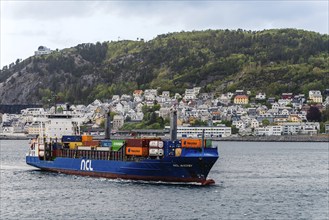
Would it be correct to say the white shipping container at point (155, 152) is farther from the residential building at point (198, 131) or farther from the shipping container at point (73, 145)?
the residential building at point (198, 131)

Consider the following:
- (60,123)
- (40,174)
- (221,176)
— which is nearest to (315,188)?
(221,176)

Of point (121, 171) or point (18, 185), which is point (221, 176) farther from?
point (18, 185)

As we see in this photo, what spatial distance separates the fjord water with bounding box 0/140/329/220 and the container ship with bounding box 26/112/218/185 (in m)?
1.15

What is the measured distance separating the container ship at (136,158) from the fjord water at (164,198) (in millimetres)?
1151

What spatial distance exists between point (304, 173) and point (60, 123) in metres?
28.2

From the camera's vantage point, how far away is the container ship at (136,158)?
6128 centimetres

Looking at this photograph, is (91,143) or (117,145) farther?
(91,143)

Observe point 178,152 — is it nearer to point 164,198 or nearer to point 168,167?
point 168,167

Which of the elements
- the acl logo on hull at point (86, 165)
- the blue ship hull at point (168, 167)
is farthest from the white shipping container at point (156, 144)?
the acl logo on hull at point (86, 165)

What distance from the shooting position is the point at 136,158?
64.8m

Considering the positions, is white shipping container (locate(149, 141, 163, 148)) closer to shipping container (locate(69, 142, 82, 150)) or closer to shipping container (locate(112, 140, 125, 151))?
shipping container (locate(112, 140, 125, 151))

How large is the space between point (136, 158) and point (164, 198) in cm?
1115

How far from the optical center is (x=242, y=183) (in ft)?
217

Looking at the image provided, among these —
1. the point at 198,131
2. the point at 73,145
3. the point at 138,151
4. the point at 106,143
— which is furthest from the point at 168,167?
the point at 198,131
